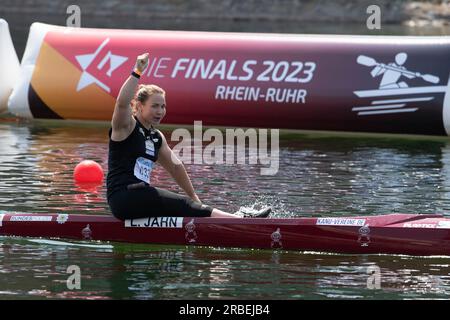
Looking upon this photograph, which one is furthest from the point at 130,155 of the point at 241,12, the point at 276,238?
the point at 241,12

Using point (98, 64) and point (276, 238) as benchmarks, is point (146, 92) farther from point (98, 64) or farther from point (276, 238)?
point (98, 64)

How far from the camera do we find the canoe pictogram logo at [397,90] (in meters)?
16.5

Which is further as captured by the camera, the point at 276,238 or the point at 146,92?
the point at 276,238

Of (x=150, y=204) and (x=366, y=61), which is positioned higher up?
(x=366, y=61)

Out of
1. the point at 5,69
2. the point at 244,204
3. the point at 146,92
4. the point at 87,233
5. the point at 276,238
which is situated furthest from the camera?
the point at 5,69

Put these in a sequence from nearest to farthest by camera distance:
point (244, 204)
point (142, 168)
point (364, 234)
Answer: point (364, 234), point (142, 168), point (244, 204)

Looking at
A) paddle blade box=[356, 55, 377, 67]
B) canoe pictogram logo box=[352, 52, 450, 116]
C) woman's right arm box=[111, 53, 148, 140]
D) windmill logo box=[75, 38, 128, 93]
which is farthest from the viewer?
windmill logo box=[75, 38, 128, 93]

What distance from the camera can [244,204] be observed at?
41.7ft

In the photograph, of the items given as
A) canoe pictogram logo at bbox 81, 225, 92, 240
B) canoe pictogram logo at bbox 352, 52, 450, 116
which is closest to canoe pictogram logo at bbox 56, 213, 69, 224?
canoe pictogram logo at bbox 81, 225, 92, 240

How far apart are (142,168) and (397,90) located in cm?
701

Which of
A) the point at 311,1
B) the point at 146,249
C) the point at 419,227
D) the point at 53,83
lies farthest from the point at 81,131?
the point at 311,1

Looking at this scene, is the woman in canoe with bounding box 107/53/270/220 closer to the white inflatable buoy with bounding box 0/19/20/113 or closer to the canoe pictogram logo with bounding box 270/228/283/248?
the canoe pictogram logo with bounding box 270/228/283/248

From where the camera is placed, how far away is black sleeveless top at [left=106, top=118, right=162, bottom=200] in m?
10.2
